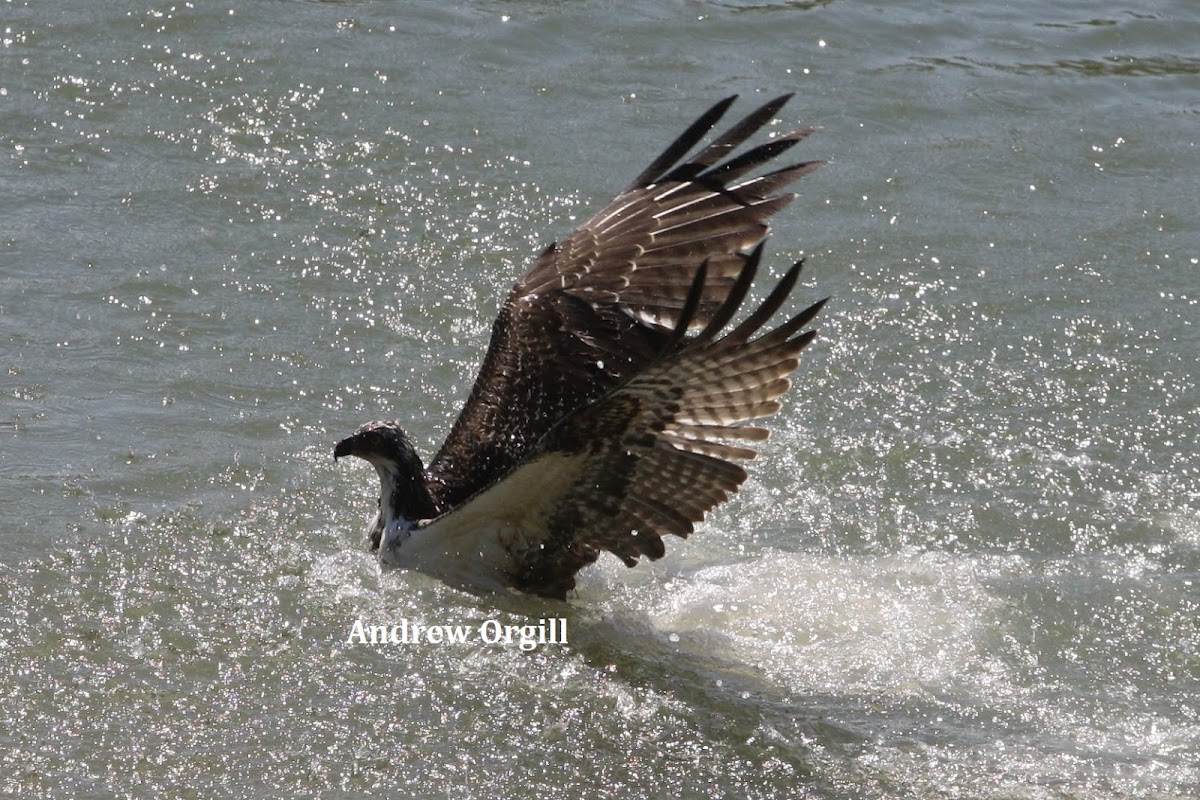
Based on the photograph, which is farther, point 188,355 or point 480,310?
point 480,310

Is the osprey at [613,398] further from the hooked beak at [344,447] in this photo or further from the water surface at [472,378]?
the water surface at [472,378]

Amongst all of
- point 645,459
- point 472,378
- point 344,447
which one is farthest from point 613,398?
point 472,378

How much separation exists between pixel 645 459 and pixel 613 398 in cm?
43

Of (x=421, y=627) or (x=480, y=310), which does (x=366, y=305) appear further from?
(x=421, y=627)

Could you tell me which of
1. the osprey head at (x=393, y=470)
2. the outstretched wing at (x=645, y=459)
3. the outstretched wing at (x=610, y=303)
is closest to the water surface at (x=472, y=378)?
the osprey head at (x=393, y=470)

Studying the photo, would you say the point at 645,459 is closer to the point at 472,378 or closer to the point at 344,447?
the point at 344,447

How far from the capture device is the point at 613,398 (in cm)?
522

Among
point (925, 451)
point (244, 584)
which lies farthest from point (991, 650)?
point (244, 584)

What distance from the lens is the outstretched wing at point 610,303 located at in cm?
647

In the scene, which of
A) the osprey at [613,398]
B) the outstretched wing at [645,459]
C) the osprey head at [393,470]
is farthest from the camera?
the osprey head at [393,470]

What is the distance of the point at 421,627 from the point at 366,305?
8.60 ft

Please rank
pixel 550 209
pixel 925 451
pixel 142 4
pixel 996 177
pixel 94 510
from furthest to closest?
pixel 142 4 < pixel 996 177 < pixel 550 209 < pixel 925 451 < pixel 94 510

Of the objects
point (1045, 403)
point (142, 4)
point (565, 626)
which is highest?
point (142, 4)

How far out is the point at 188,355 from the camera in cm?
754
